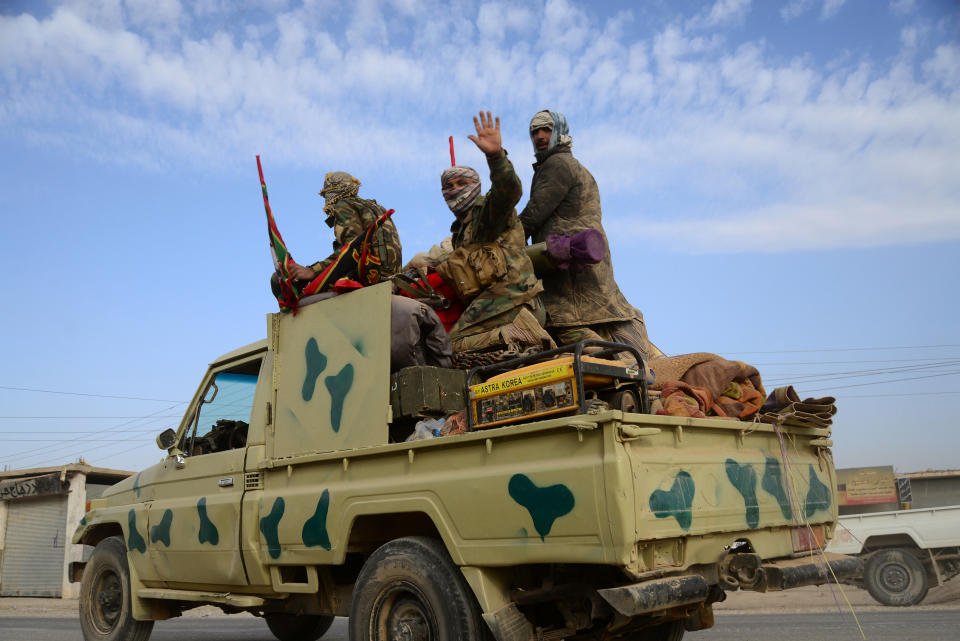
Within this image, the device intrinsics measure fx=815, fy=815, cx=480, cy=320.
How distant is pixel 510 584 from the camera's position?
12.5ft

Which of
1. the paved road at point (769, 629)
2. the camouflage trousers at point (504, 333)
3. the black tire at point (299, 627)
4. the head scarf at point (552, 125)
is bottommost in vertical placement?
the paved road at point (769, 629)

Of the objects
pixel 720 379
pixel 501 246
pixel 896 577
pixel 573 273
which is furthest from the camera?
pixel 896 577

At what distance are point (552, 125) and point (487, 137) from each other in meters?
1.51

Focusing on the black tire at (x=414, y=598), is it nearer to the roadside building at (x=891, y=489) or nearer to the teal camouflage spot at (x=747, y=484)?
the teal camouflage spot at (x=747, y=484)

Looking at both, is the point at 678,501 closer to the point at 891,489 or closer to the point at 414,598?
the point at 414,598

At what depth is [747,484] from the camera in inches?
160

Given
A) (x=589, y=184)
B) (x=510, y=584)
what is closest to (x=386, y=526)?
(x=510, y=584)

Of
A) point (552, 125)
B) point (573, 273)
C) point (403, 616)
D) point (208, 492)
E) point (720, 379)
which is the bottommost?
point (403, 616)

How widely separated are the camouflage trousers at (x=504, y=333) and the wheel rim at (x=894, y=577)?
9.74 metres

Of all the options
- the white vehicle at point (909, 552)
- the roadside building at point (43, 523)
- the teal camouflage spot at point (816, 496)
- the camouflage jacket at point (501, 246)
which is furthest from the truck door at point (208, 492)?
the roadside building at point (43, 523)

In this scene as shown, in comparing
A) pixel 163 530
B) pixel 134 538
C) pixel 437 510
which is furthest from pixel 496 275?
pixel 134 538

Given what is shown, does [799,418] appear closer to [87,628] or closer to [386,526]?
[386,526]

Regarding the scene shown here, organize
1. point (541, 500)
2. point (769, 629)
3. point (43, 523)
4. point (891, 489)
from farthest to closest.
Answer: point (891, 489), point (43, 523), point (769, 629), point (541, 500)

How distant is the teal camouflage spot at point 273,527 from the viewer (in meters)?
4.73
